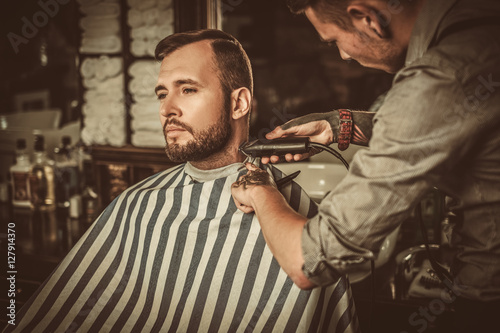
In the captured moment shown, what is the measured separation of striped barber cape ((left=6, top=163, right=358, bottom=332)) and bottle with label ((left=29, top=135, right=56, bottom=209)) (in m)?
1.24

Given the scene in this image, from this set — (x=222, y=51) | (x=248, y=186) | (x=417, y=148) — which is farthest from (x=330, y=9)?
(x=222, y=51)

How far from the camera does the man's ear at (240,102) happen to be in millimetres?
1591

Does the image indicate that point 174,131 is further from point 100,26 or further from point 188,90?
point 100,26

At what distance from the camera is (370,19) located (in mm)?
963

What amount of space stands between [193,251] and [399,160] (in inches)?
34.7

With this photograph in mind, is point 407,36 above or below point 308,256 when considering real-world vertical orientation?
above

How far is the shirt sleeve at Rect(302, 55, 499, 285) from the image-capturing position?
2.65 feet

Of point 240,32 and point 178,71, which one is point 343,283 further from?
point 240,32

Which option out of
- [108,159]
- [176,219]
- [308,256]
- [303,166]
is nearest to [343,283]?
[308,256]

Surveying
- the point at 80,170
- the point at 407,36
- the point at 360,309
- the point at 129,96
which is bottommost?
the point at 360,309

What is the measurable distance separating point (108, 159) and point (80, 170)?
0.37 meters

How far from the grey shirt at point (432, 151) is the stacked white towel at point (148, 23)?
1844 millimetres

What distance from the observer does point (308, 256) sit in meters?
0.92

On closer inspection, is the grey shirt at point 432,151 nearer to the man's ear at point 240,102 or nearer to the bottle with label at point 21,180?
the man's ear at point 240,102
